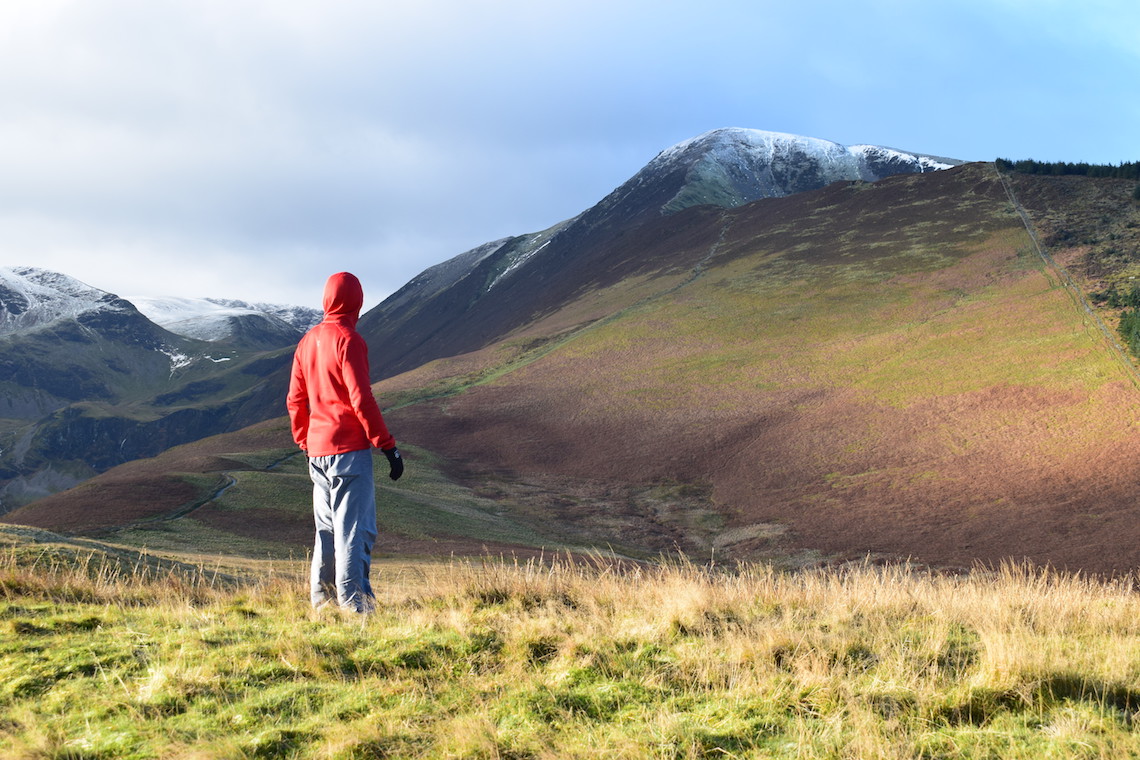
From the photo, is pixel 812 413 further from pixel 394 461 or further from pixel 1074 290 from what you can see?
pixel 394 461

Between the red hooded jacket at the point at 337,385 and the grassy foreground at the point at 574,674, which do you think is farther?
the red hooded jacket at the point at 337,385

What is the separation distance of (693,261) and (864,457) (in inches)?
1550

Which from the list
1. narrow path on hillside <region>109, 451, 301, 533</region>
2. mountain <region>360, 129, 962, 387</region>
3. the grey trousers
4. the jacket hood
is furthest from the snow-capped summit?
the grey trousers

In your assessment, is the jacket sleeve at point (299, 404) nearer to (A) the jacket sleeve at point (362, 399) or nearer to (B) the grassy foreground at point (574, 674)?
(A) the jacket sleeve at point (362, 399)

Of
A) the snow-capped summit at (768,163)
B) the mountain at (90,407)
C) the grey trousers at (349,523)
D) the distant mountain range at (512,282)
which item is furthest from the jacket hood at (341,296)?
the mountain at (90,407)

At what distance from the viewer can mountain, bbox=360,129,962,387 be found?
86.8 meters

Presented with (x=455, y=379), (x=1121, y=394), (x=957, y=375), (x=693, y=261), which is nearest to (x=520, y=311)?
(x=693, y=261)

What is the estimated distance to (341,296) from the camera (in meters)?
6.93

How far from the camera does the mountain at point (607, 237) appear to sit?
86.8 m

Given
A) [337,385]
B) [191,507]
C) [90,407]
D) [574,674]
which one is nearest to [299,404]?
[337,385]

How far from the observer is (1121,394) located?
102ft

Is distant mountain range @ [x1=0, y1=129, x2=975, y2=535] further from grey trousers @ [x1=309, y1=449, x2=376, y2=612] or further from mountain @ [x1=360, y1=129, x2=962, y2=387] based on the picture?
grey trousers @ [x1=309, y1=449, x2=376, y2=612]

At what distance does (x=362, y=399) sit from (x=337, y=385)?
0.48 meters

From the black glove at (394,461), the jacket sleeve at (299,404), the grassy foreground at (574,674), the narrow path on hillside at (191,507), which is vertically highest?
the jacket sleeve at (299,404)
